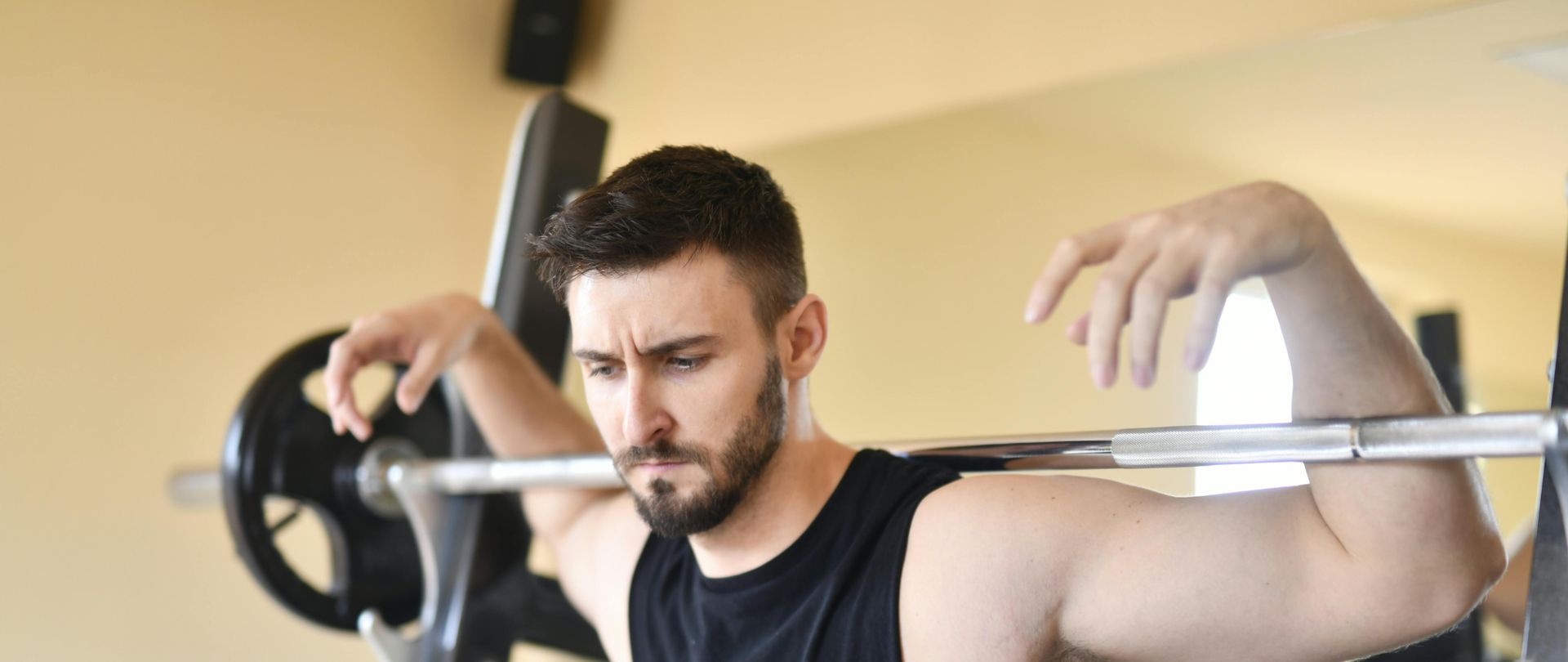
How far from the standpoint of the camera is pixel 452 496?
5.91 feet

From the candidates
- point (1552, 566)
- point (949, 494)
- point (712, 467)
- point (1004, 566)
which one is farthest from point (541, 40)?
point (1552, 566)

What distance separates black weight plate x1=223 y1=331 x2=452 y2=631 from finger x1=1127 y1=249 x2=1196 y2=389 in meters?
1.30

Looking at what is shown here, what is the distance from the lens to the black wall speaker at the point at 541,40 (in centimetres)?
295

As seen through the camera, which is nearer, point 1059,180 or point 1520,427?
point 1520,427

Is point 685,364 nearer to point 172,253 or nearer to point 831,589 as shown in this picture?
point 831,589

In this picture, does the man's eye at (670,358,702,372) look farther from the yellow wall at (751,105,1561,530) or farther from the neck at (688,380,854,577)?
the yellow wall at (751,105,1561,530)

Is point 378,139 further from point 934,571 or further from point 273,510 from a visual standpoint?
point 934,571

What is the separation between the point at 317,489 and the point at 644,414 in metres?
0.79

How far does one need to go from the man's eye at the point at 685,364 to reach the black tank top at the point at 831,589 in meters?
0.20

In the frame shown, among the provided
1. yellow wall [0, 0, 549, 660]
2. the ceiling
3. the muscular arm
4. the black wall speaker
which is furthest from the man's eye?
the black wall speaker

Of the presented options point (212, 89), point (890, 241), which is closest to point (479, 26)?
point (212, 89)

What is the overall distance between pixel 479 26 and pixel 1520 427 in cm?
267

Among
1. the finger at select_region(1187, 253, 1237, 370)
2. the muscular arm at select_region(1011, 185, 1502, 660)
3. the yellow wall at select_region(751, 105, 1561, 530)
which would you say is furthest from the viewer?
the yellow wall at select_region(751, 105, 1561, 530)

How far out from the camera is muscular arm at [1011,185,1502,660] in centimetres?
81
